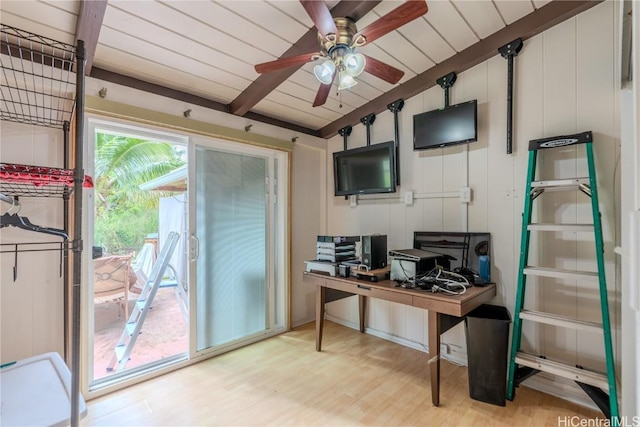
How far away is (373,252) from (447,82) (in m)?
1.56

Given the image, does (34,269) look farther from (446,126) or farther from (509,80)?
(509,80)

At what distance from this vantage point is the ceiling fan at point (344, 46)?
1374 mm

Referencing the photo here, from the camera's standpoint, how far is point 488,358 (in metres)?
1.92

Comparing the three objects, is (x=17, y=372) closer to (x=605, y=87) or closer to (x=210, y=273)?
(x=210, y=273)

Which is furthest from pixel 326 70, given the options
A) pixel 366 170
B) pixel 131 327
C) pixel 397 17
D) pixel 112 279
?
pixel 112 279

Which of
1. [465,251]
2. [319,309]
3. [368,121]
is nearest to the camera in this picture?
[465,251]

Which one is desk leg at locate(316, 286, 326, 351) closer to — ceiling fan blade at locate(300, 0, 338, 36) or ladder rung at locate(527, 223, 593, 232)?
ladder rung at locate(527, 223, 593, 232)

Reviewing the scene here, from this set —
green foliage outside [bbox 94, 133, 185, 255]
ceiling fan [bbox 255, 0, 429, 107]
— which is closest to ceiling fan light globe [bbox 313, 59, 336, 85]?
ceiling fan [bbox 255, 0, 429, 107]

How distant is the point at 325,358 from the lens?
2.54 m

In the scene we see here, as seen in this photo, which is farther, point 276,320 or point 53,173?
point 276,320

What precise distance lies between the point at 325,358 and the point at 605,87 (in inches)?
110

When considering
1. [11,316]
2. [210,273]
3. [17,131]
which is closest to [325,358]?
[210,273]

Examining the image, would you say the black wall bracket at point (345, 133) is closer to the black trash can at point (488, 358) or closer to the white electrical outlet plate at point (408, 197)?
the white electrical outlet plate at point (408, 197)

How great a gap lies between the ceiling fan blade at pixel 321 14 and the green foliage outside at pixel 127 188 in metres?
3.23
